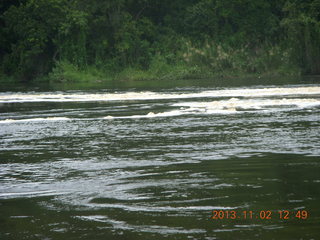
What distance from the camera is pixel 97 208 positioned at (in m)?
7.95

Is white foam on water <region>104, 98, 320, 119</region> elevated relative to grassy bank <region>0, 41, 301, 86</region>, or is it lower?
lower

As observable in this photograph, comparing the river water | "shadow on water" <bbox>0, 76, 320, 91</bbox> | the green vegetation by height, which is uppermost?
the green vegetation

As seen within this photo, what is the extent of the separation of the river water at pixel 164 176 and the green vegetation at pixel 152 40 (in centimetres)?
3180

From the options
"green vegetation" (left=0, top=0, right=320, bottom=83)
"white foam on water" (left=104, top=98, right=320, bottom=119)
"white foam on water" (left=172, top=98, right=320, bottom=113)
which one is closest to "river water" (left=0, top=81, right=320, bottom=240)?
"white foam on water" (left=104, top=98, right=320, bottom=119)

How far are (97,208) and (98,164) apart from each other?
11.4ft

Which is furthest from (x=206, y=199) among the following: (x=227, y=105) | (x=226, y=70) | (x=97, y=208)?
(x=226, y=70)

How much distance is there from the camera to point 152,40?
61500 mm

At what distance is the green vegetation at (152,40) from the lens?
5222 centimetres

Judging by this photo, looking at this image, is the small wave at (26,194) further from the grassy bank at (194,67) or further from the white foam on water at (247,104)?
the grassy bank at (194,67)

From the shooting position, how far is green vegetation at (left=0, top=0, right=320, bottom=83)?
52219mm

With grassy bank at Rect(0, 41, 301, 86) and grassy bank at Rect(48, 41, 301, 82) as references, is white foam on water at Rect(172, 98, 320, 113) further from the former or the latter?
grassy bank at Rect(48, 41, 301, 82)
